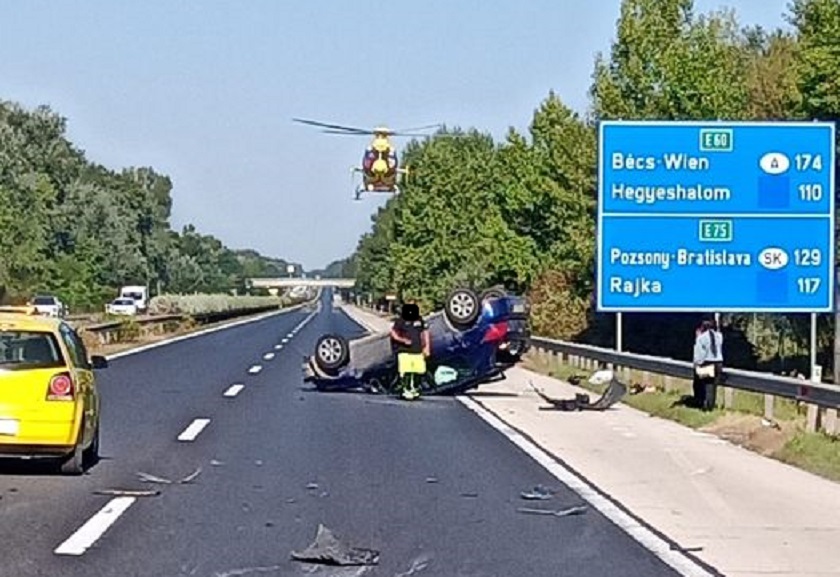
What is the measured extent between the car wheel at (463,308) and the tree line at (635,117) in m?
12.8

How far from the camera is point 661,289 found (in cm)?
2683

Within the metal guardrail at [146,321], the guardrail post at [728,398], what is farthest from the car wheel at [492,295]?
the metal guardrail at [146,321]

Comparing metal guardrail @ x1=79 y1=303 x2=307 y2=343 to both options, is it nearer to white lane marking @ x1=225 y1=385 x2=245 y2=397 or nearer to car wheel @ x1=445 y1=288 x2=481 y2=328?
white lane marking @ x1=225 y1=385 x2=245 y2=397

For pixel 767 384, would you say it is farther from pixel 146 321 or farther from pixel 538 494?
pixel 146 321

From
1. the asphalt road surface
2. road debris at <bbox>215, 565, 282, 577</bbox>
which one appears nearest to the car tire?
the asphalt road surface

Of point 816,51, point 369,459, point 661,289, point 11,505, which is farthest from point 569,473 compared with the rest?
point 816,51

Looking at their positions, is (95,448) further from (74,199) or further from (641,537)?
(74,199)

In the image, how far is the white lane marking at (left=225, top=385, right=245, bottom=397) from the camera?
28045 millimetres

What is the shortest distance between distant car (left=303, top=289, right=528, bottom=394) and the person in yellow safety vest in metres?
0.68

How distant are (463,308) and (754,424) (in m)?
7.93

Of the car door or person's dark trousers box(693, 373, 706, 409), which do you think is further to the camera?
person's dark trousers box(693, 373, 706, 409)

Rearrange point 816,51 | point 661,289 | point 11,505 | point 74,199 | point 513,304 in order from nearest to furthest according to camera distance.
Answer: point 11,505
point 661,289
point 513,304
point 816,51
point 74,199

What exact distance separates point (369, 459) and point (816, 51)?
37587 millimetres

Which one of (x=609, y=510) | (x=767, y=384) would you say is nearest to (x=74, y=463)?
(x=609, y=510)
